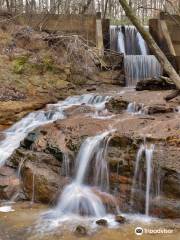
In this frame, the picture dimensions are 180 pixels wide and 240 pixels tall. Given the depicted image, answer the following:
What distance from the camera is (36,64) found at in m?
13.2

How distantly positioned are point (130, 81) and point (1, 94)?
480 cm

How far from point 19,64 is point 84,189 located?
6.42 meters

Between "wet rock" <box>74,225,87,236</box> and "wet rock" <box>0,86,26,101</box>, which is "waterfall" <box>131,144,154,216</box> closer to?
"wet rock" <box>74,225,87,236</box>

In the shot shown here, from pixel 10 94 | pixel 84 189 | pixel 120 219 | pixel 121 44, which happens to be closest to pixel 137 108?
pixel 84 189

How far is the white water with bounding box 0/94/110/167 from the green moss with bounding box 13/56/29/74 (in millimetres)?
1767

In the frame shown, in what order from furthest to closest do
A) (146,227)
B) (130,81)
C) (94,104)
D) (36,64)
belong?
(130,81) < (36,64) < (94,104) < (146,227)

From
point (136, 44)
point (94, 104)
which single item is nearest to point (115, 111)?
point (94, 104)

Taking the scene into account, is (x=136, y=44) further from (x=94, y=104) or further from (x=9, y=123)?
(x=9, y=123)

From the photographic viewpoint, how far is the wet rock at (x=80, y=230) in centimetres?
646

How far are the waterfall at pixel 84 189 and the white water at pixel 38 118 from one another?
6.22 feet

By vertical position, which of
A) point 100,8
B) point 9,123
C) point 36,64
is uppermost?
point 100,8

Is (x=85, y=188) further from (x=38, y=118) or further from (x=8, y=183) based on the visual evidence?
(x=38, y=118)

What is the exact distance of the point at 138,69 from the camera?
48.0 ft

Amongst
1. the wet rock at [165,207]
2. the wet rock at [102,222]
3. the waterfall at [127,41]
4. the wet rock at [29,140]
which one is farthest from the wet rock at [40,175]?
the waterfall at [127,41]
